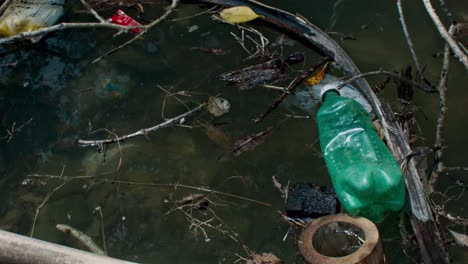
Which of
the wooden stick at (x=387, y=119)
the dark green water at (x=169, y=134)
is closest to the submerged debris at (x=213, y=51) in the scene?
the dark green water at (x=169, y=134)

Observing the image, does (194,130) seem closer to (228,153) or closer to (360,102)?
(228,153)

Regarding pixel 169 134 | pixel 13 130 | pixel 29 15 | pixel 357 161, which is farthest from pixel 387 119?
pixel 29 15

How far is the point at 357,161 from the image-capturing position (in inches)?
144

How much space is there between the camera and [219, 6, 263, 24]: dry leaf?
463 cm

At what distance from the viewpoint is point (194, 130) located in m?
4.25

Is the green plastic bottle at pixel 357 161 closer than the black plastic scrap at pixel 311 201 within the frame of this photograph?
Yes

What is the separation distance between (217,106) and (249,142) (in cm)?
38

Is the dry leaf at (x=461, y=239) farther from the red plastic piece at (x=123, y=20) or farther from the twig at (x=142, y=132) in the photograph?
the red plastic piece at (x=123, y=20)

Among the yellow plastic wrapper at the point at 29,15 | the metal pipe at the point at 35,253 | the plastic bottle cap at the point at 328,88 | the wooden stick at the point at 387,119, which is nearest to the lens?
the metal pipe at the point at 35,253

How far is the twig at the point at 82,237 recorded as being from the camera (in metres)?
3.68

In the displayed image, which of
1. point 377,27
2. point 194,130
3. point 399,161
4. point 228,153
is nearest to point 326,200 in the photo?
point 399,161

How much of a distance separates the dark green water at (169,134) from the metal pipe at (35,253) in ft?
2.96

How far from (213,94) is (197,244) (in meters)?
1.13

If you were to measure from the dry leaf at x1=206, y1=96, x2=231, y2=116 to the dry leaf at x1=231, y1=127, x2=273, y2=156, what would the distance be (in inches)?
11.0
